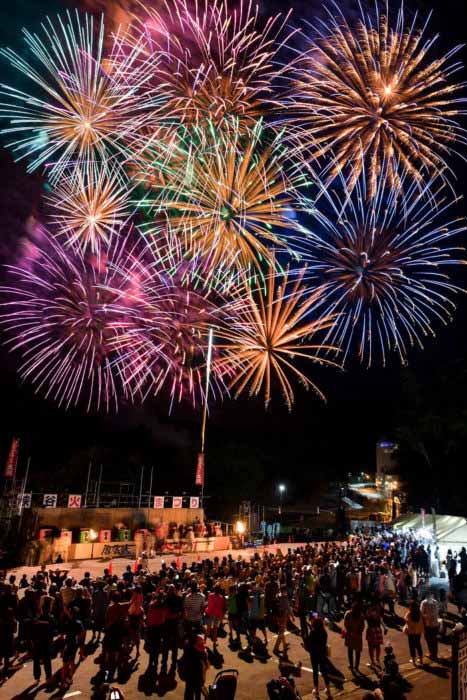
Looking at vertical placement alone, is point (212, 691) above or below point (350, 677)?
above

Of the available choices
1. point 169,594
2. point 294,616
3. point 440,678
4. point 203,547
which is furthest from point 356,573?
point 203,547

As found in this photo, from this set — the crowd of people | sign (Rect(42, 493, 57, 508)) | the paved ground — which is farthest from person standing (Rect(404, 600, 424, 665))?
sign (Rect(42, 493, 57, 508))

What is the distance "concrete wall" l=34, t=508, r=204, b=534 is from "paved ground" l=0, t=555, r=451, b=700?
13.4 meters

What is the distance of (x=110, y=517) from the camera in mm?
24797

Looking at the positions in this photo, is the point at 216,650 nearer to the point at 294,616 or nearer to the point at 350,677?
the point at 350,677

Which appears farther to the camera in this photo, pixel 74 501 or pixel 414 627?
pixel 74 501

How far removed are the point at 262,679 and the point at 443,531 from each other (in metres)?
15.0

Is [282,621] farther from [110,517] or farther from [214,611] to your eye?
[110,517]

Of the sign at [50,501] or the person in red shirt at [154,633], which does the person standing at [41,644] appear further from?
the sign at [50,501]

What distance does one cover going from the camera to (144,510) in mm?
26266

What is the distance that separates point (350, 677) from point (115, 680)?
13.7 ft

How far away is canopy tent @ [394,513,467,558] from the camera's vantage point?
20.0 m

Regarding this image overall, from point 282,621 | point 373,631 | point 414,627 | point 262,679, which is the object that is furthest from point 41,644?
point 414,627

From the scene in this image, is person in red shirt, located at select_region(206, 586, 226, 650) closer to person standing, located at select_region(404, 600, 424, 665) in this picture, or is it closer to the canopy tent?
person standing, located at select_region(404, 600, 424, 665)
